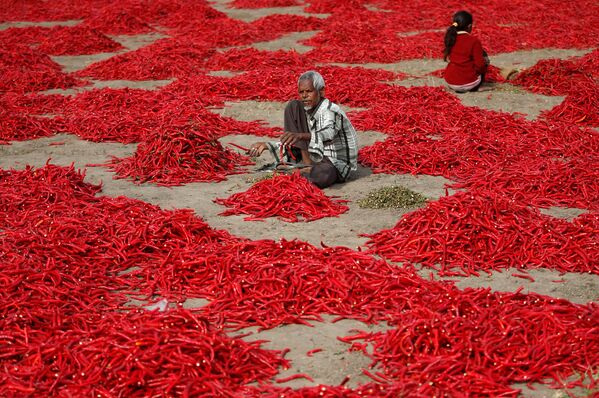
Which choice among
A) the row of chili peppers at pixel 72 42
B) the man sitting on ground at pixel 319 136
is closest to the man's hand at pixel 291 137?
the man sitting on ground at pixel 319 136

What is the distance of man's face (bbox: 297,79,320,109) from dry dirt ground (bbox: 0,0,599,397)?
1.05m

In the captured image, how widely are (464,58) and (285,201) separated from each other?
647 centimetres

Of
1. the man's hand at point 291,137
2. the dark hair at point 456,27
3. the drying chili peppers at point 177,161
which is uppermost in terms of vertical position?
the dark hair at point 456,27

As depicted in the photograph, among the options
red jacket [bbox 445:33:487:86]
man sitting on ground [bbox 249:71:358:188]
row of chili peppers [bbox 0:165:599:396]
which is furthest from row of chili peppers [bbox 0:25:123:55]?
row of chili peppers [bbox 0:165:599:396]

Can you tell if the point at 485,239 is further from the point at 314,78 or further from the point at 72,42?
the point at 72,42

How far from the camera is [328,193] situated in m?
9.12

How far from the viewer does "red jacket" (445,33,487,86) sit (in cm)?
1364

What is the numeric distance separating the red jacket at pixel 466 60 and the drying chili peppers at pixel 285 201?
19.3 ft

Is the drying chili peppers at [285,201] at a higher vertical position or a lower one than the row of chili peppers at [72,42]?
higher

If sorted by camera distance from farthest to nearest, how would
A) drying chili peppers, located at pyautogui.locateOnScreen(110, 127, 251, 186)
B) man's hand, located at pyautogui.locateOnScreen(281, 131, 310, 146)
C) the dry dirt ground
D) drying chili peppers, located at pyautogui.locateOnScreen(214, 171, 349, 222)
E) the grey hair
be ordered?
1. drying chili peppers, located at pyautogui.locateOnScreen(110, 127, 251, 186)
2. man's hand, located at pyautogui.locateOnScreen(281, 131, 310, 146)
3. the grey hair
4. drying chili peppers, located at pyautogui.locateOnScreen(214, 171, 349, 222)
5. the dry dirt ground

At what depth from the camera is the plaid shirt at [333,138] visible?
29.6 feet

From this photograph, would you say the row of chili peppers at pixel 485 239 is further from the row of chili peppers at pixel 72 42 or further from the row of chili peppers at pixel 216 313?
the row of chili peppers at pixel 72 42

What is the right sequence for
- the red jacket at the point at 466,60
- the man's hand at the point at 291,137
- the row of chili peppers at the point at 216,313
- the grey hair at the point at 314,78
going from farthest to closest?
the red jacket at the point at 466,60
the man's hand at the point at 291,137
the grey hair at the point at 314,78
the row of chili peppers at the point at 216,313

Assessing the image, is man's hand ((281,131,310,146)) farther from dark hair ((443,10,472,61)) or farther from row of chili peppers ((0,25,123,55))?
row of chili peppers ((0,25,123,55))
